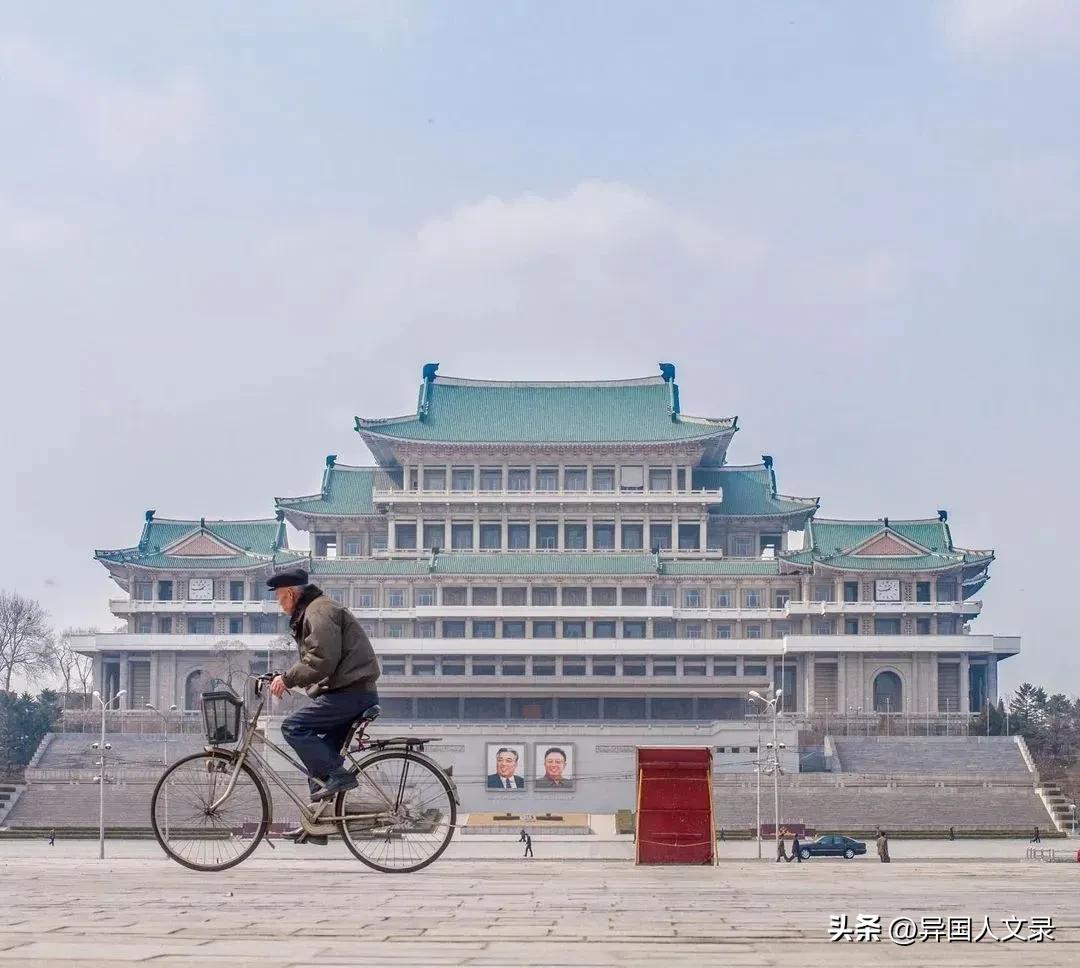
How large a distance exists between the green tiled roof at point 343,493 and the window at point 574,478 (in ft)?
25.0

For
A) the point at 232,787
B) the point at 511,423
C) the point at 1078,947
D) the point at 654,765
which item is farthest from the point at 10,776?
the point at 1078,947

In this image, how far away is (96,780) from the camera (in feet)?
189

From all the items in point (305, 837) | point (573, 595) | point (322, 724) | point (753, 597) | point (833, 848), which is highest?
point (573, 595)

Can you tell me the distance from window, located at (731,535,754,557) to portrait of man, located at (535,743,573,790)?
57.0 ft

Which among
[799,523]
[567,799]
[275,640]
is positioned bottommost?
[567,799]

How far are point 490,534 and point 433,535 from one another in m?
2.47

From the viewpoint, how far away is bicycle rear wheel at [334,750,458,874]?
35.2 feet

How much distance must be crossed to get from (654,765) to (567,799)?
37.1 meters

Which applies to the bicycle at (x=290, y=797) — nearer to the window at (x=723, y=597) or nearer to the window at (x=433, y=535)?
the window at (x=723, y=597)

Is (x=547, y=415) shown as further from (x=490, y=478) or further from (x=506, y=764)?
(x=506, y=764)

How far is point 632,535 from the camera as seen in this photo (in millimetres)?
74000

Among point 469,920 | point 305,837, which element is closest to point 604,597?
point 305,837

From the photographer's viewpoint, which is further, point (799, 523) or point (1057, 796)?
point (799, 523)

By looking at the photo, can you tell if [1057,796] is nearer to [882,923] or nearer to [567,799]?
[567,799]
